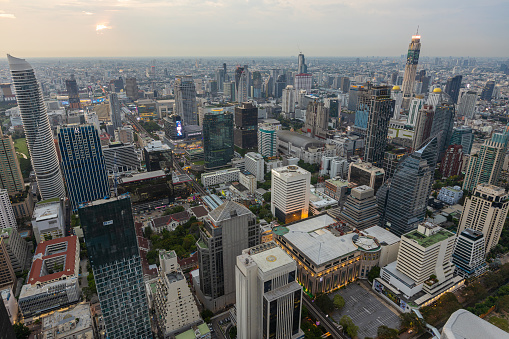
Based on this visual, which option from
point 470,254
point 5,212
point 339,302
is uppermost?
point 5,212

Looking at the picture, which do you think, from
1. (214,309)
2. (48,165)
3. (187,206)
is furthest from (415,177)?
(48,165)

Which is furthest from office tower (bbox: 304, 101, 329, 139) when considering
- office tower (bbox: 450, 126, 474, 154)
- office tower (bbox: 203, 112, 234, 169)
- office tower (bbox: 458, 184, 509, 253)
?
office tower (bbox: 458, 184, 509, 253)

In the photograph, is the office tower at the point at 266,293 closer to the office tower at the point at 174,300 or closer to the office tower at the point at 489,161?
the office tower at the point at 174,300

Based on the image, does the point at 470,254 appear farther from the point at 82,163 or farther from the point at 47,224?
the point at 82,163

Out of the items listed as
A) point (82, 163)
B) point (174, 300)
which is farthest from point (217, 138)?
point (174, 300)

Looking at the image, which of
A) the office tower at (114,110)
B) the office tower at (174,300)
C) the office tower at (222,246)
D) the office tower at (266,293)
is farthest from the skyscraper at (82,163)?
the office tower at (114,110)

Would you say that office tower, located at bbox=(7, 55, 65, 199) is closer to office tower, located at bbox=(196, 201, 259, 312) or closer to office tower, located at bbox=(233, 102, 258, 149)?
office tower, located at bbox=(196, 201, 259, 312)
